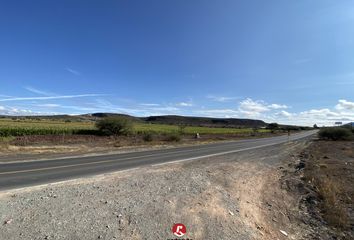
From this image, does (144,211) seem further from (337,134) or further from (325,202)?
(337,134)

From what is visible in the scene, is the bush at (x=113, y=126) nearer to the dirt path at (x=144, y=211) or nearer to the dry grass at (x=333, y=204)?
the dirt path at (x=144, y=211)

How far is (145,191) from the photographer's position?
730 centimetres

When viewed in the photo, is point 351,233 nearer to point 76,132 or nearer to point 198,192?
point 198,192

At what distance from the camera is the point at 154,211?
571 centimetres

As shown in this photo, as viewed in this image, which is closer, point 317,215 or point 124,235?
point 124,235

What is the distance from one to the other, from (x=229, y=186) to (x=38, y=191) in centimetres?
629

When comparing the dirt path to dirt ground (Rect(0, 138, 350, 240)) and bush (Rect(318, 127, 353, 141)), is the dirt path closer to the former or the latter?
dirt ground (Rect(0, 138, 350, 240))

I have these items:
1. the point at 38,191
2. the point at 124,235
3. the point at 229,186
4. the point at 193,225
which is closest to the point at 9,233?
the point at 124,235

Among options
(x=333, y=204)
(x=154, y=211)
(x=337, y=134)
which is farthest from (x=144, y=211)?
(x=337, y=134)

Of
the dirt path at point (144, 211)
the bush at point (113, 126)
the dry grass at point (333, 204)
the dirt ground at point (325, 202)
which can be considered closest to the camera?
the dirt path at point (144, 211)

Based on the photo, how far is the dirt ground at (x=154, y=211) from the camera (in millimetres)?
4676

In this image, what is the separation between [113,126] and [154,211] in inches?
1503

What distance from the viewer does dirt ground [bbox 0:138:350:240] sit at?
4676 millimetres

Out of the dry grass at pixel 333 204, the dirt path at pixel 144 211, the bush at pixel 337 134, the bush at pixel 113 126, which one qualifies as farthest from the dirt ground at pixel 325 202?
the bush at pixel 337 134
